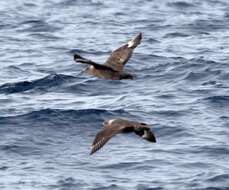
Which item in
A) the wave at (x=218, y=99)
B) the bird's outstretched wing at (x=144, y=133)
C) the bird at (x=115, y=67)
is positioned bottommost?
the wave at (x=218, y=99)

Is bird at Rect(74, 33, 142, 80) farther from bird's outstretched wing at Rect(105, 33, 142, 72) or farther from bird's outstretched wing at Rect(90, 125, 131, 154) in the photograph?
bird's outstretched wing at Rect(90, 125, 131, 154)

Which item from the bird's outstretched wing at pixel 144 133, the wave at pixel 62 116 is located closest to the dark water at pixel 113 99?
the wave at pixel 62 116

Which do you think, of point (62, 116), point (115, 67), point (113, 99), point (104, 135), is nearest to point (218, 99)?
point (113, 99)

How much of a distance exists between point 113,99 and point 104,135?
252 inches

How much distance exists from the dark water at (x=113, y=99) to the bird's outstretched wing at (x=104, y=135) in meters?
1.42

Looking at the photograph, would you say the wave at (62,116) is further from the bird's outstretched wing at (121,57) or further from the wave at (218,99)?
the bird's outstretched wing at (121,57)

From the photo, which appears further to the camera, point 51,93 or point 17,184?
point 51,93

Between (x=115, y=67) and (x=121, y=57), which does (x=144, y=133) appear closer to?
(x=115, y=67)

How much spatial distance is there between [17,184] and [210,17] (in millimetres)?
15808

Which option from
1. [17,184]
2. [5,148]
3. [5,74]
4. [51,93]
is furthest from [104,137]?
[5,74]

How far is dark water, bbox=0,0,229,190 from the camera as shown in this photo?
16938 millimetres

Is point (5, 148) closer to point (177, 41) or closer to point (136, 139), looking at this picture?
point (136, 139)

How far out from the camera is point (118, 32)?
93.7ft

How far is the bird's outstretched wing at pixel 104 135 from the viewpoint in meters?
14.7
